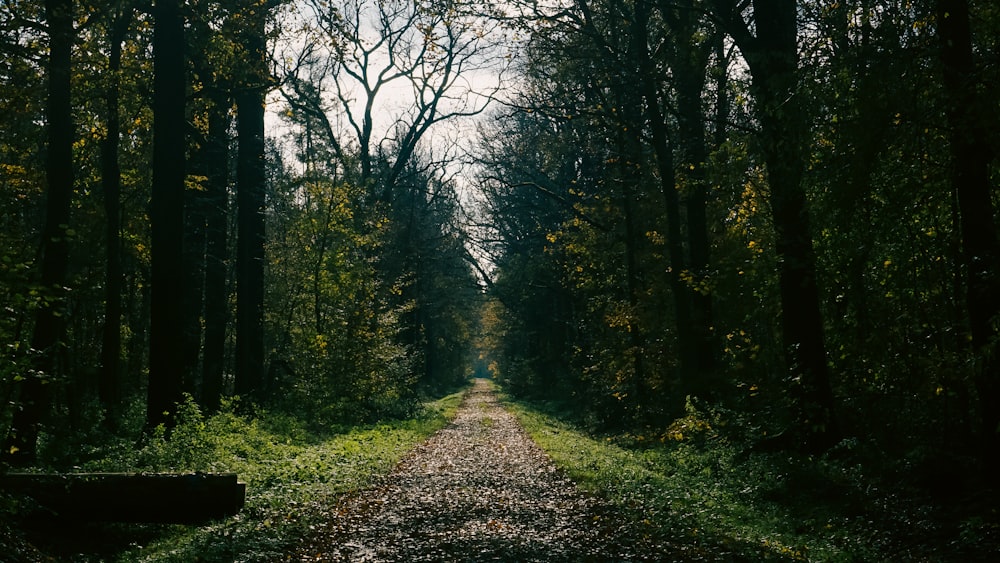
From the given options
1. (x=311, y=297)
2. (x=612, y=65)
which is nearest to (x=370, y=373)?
(x=311, y=297)

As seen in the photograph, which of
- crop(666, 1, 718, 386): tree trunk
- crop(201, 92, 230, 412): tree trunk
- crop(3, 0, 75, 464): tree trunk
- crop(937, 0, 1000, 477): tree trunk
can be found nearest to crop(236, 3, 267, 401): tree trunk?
crop(201, 92, 230, 412): tree trunk

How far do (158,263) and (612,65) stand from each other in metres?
11.3

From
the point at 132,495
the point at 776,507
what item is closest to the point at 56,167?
the point at 132,495

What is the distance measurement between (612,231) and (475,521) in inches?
635

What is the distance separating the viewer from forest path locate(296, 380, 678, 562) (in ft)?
24.7

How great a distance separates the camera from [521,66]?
19469 mm

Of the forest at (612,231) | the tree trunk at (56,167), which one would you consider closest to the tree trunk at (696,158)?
the forest at (612,231)

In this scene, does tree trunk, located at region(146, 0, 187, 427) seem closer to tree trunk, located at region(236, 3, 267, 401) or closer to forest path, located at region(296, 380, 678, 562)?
forest path, located at region(296, 380, 678, 562)

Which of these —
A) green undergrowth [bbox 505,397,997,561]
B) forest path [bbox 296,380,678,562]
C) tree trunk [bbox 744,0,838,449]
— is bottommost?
→ forest path [bbox 296,380,678,562]

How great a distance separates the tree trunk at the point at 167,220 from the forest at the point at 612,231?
43 millimetres

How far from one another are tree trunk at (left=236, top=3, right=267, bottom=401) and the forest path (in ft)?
26.9

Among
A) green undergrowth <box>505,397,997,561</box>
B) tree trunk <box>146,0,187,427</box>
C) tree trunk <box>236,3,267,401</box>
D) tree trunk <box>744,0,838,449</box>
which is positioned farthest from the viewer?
tree trunk <box>236,3,267,401</box>

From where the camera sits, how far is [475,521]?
9133mm

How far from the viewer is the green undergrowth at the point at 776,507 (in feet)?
22.5
